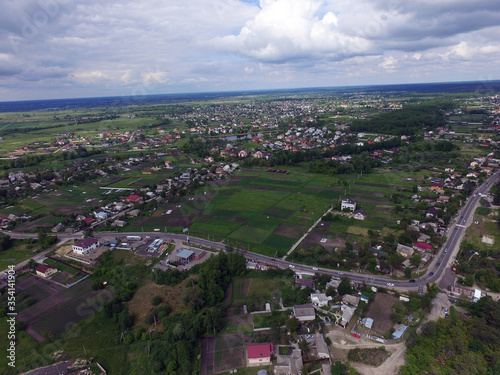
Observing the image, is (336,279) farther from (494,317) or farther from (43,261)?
(43,261)

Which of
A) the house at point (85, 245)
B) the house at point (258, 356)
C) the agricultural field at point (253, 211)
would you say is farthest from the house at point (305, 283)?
the house at point (85, 245)

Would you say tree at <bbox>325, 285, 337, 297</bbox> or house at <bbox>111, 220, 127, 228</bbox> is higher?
house at <bbox>111, 220, 127, 228</bbox>

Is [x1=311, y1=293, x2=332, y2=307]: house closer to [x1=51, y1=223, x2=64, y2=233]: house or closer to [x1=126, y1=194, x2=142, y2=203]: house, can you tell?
[x1=126, y1=194, x2=142, y2=203]: house

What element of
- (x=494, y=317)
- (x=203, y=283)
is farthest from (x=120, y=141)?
(x=494, y=317)

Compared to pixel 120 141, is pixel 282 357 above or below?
below

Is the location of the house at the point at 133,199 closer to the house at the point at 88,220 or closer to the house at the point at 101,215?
the house at the point at 101,215

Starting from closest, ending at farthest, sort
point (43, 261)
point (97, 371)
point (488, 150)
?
point (97, 371) < point (43, 261) < point (488, 150)

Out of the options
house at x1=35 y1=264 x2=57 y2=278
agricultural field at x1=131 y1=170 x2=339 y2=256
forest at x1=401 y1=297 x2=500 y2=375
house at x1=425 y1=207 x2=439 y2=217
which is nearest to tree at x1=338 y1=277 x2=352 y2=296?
forest at x1=401 y1=297 x2=500 y2=375

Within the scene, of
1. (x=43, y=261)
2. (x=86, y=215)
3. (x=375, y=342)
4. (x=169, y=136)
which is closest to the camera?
(x=375, y=342)
